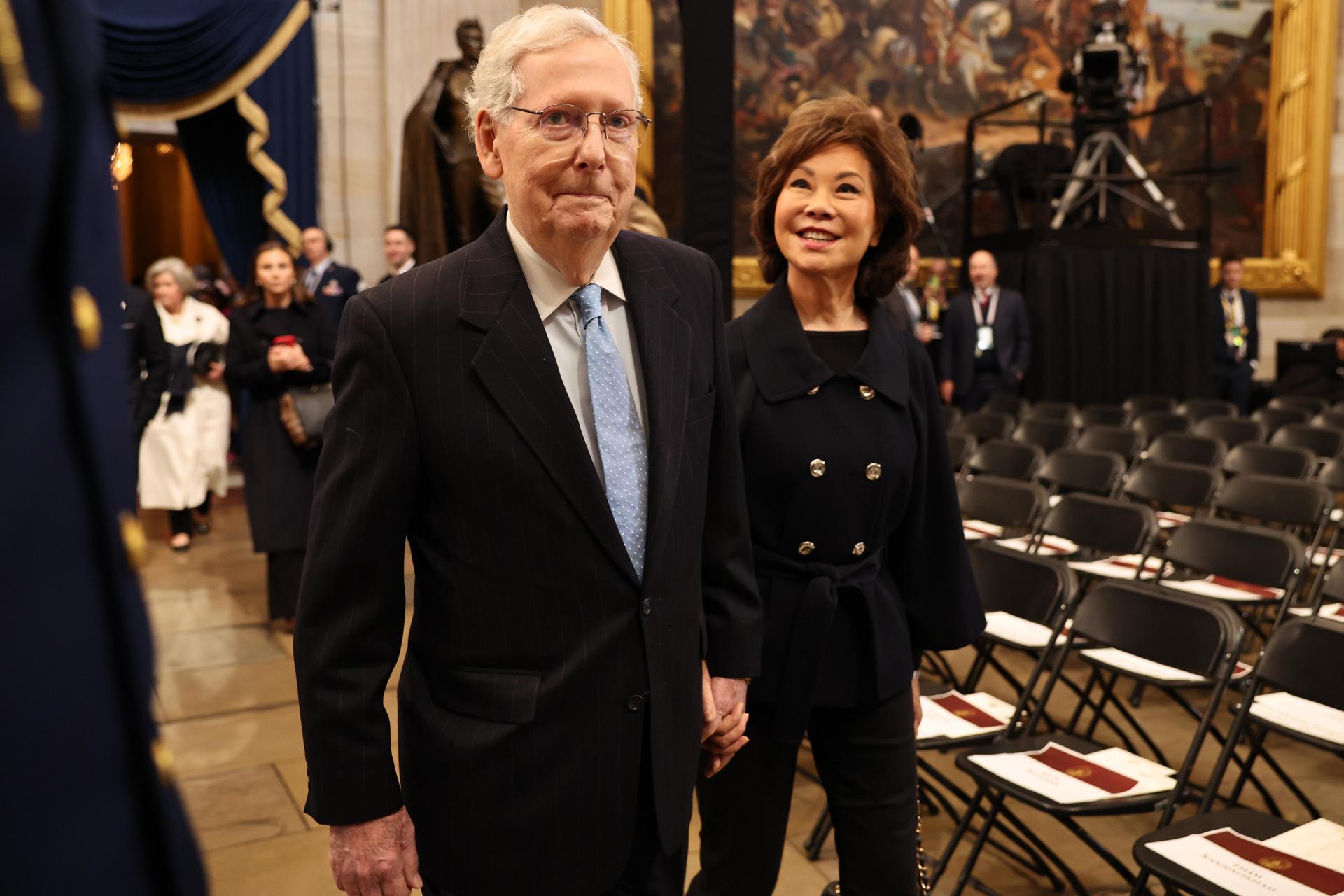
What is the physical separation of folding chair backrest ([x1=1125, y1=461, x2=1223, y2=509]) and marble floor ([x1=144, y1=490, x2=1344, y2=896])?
1.10 m

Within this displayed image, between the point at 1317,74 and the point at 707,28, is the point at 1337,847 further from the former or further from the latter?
the point at 1317,74

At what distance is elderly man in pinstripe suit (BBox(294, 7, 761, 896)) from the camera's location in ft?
5.45

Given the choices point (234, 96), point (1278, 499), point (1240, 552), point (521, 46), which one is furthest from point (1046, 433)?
point (234, 96)

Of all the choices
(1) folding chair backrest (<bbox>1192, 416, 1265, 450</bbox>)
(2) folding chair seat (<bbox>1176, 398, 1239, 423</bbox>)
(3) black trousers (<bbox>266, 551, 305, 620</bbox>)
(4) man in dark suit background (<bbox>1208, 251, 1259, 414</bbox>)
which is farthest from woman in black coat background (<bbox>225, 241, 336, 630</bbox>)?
(4) man in dark suit background (<bbox>1208, 251, 1259, 414</bbox>)

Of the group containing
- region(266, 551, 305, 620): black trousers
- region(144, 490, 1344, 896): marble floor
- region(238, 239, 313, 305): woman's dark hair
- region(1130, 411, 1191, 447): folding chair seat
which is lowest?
region(144, 490, 1344, 896): marble floor

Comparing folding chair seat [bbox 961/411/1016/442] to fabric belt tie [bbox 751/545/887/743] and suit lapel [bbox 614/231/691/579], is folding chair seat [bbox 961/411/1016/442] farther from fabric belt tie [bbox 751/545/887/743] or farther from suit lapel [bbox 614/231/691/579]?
suit lapel [bbox 614/231/691/579]

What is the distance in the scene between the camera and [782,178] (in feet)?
7.97

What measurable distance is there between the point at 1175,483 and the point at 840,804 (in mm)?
3965

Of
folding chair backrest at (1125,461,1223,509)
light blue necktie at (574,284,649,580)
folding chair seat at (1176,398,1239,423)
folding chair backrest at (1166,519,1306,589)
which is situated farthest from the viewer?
folding chair seat at (1176,398,1239,423)

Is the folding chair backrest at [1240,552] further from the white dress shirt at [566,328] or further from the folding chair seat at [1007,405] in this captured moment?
the folding chair seat at [1007,405]

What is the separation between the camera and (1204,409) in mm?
9336

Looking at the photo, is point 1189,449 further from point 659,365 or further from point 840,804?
point 659,365

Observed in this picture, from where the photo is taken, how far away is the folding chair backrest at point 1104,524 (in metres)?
4.63

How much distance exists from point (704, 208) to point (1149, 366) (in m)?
7.47
